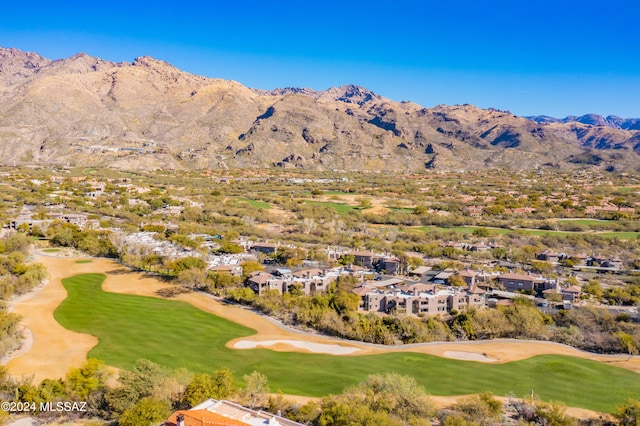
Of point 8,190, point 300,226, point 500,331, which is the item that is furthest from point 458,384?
point 8,190

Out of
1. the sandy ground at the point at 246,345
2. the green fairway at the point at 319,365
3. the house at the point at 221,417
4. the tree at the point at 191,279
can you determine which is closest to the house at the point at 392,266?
the sandy ground at the point at 246,345

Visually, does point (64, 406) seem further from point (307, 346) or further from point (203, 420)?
point (307, 346)

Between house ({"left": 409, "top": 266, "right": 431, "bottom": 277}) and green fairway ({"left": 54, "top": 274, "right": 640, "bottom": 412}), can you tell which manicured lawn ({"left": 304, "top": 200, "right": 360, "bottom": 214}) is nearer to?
house ({"left": 409, "top": 266, "right": 431, "bottom": 277})

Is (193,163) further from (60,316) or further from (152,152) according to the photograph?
(60,316)

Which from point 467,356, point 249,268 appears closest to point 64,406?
point 467,356

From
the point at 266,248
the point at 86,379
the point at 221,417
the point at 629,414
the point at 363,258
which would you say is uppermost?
the point at 266,248

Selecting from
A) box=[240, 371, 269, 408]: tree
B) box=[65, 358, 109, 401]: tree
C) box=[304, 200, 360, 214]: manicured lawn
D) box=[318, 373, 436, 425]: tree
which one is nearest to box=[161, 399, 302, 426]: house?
box=[318, 373, 436, 425]: tree
